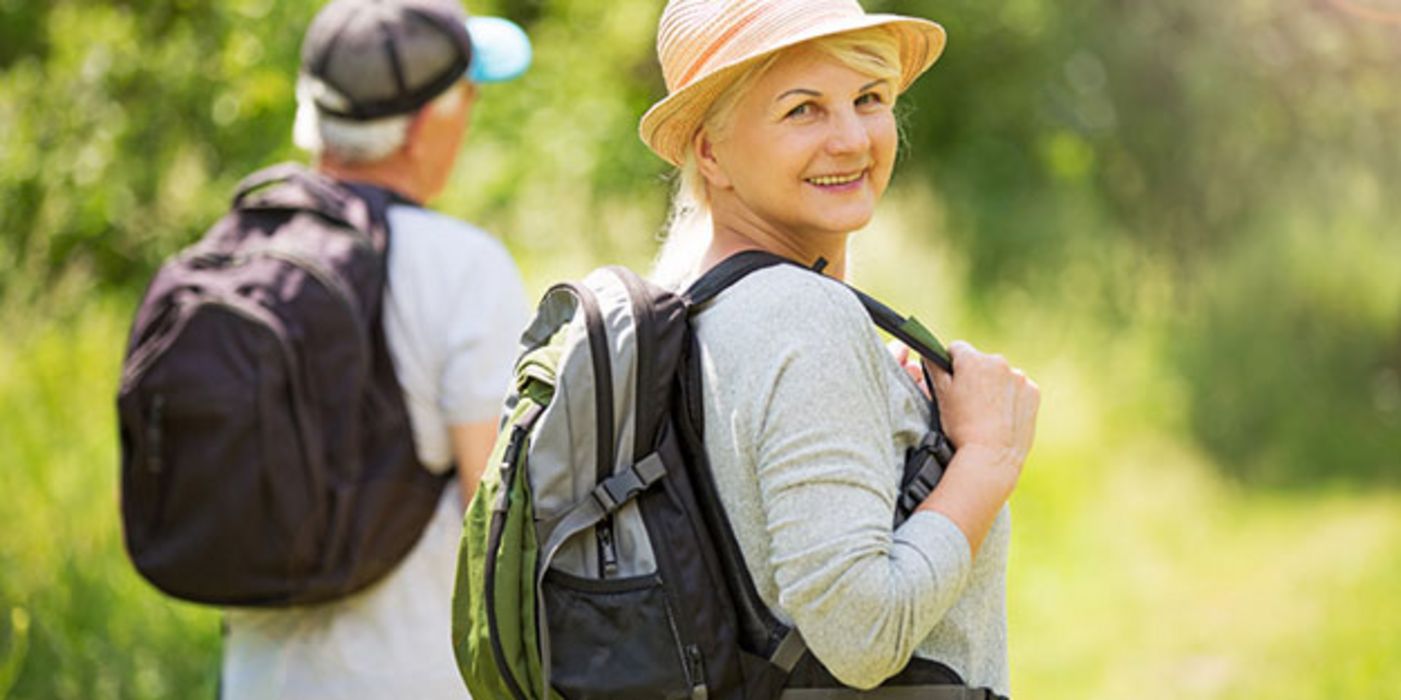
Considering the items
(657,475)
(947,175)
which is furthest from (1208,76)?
(657,475)

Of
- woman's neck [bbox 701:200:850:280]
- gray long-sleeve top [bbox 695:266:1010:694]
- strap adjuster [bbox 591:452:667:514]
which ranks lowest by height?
strap adjuster [bbox 591:452:667:514]

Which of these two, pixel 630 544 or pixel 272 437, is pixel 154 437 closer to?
pixel 272 437

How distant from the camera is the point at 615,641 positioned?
1980mm

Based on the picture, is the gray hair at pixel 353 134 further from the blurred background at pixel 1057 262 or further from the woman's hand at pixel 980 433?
the woman's hand at pixel 980 433

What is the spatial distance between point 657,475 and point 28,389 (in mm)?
4185

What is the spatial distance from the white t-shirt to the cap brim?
566 millimetres

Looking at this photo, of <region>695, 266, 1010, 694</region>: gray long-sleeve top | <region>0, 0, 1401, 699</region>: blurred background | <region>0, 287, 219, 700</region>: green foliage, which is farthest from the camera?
<region>0, 0, 1401, 699</region>: blurred background

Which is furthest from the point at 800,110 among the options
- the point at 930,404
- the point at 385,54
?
the point at 385,54

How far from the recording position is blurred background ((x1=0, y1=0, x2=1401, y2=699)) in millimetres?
5762

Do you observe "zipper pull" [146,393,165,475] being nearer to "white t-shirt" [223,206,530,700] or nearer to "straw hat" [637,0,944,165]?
"white t-shirt" [223,206,530,700]

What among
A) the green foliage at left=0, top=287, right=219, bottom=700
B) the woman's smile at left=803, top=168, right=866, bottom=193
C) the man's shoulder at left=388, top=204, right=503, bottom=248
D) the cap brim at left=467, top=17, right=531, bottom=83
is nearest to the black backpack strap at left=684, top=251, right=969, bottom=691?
the woman's smile at left=803, top=168, right=866, bottom=193

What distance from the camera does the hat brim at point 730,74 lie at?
2.10 metres

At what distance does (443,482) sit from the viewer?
323 cm

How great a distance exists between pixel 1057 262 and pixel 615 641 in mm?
10762
